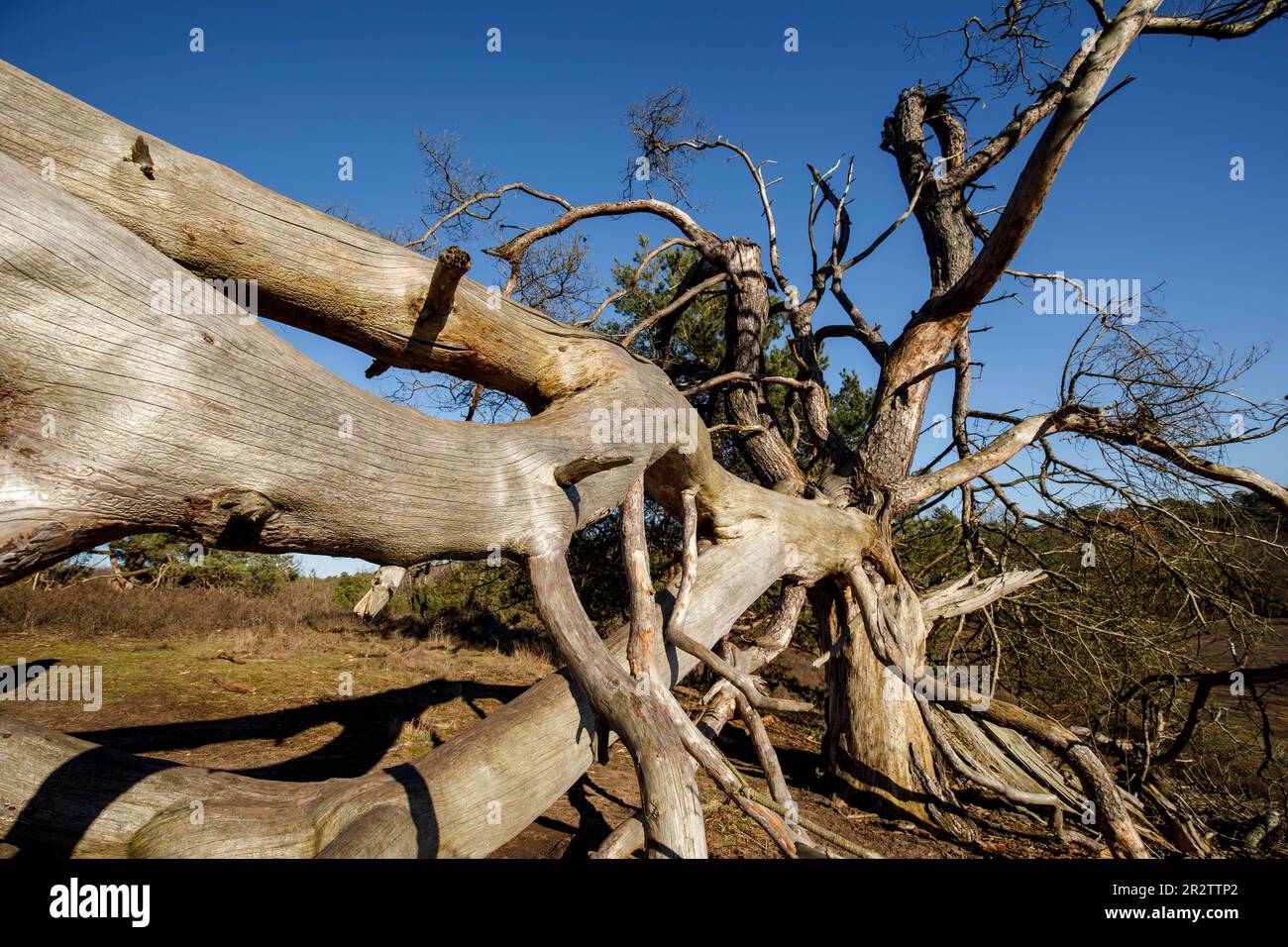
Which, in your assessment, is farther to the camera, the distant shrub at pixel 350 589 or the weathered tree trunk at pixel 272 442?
the distant shrub at pixel 350 589

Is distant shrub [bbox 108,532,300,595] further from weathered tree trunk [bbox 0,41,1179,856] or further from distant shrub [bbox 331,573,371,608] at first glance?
weathered tree trunk [bbox 0,41,1179,856]

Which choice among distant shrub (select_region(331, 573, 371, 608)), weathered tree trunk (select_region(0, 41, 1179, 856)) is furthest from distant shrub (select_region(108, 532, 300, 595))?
weathered tree trunk (select_region(0, 41, 1179, 856))

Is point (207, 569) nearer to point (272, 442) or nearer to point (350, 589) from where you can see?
point (350, 589)

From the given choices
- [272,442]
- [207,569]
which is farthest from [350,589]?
[272,442]

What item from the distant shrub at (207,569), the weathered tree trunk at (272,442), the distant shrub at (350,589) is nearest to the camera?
the weathered tree trunk at (272,442)

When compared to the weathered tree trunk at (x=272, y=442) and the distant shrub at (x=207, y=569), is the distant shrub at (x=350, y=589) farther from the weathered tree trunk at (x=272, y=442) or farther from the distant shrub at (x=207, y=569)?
the weathered tree trunk at (x=272, y=442)

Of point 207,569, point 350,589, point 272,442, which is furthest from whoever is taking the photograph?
point 350,589

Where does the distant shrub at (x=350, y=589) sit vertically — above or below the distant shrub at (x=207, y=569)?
below

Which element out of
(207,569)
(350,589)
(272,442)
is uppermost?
(272,442)

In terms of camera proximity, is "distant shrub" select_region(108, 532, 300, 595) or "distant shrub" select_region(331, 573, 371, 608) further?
"distant shrub" select_region(331, 573, 371, 608)

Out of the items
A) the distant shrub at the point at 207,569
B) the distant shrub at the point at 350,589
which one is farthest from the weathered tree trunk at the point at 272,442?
the distant shrub at the point at 350,589

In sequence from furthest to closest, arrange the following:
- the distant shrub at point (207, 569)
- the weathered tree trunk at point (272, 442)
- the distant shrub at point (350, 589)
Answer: the distant shrub at point (350, 589) < the distant shrub at point (207, 569) < the weathered tree trunk at point (272, 442)
